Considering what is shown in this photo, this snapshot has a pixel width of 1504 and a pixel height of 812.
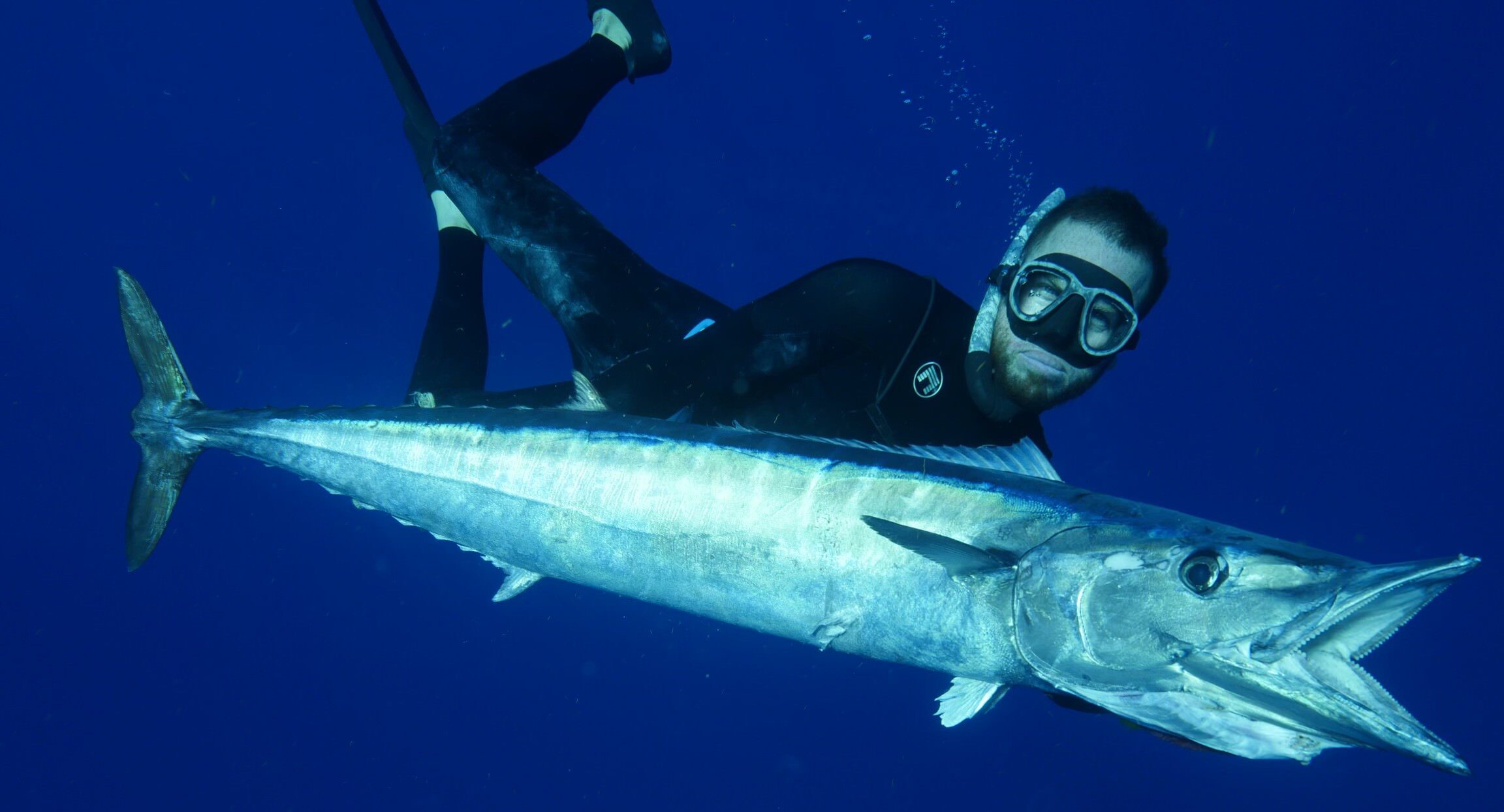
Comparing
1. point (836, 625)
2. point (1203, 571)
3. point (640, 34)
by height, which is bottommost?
point (836, 625)

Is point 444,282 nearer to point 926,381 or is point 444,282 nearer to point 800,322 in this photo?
point 800,322

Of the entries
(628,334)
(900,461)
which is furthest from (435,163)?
(900,461)

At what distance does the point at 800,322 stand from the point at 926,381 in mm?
557

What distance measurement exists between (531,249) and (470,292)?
0.54m

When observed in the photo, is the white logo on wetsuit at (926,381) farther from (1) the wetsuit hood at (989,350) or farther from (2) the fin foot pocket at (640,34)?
(2) the fin foot pocket at (640,34)

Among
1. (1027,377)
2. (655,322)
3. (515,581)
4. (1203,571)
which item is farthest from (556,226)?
(1203,571)

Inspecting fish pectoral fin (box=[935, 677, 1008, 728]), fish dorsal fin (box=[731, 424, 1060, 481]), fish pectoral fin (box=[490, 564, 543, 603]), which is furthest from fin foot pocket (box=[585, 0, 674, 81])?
fish pectoral fin (box=[935, 677, 1008, 728])

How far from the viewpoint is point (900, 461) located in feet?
6.18

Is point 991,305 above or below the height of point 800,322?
above

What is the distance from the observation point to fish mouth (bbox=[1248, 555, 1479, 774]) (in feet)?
3.84

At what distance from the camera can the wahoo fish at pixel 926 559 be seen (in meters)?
1.34

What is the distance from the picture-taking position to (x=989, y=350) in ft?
8.26

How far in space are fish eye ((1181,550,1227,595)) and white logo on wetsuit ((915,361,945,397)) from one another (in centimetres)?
126

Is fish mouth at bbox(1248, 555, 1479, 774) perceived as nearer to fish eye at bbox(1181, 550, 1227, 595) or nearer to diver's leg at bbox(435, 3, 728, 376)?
fish eye at bbox(1181, 550, 1227, 595)
